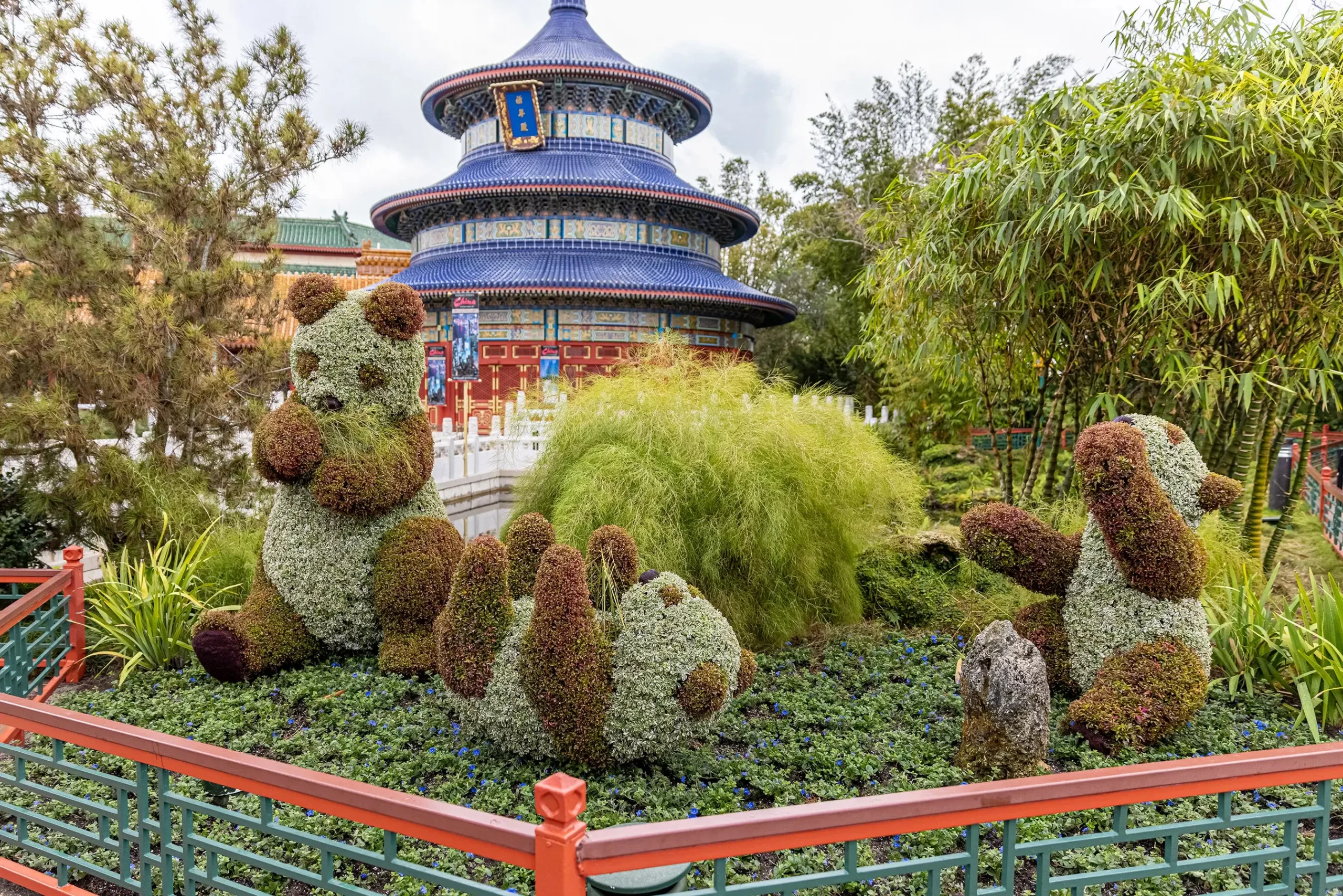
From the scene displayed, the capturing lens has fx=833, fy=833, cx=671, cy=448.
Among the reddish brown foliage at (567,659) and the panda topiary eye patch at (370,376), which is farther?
the panda topiary eye patch at (370,376)

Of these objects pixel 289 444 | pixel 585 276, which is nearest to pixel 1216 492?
pixel 289 444

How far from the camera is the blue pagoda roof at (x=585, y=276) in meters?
15.3

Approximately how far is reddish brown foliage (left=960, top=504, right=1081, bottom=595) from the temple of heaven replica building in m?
11.6

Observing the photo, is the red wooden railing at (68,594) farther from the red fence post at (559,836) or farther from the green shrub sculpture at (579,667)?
the red fence post at (559,836)

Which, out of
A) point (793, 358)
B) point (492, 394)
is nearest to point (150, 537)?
point (492, 394)

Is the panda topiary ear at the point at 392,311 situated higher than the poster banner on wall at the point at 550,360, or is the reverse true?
the poster banner on wall at the point at 550,360

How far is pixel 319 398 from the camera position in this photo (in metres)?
4.72

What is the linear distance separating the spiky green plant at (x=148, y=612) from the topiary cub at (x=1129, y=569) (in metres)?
4.63

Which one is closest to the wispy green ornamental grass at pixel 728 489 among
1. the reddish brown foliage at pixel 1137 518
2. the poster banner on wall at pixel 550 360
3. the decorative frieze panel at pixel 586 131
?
the reddish brown foliage at pixel 1137 518

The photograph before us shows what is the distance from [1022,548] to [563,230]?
13.9 meters

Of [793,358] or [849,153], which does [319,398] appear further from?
[849,153]

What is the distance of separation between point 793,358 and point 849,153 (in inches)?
269

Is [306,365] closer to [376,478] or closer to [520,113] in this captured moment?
[376,478]

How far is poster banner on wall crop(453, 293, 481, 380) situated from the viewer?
10953 mm
